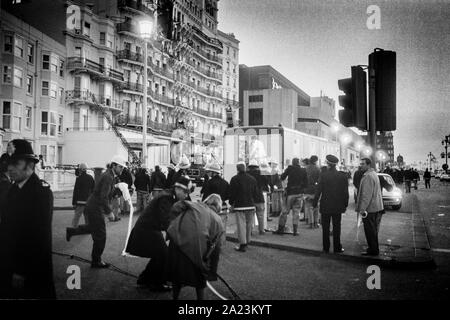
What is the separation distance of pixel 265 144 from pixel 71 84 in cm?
2427

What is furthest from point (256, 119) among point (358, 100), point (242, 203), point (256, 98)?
point (358, 100)

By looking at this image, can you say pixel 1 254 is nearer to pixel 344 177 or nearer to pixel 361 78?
pixel 361 78

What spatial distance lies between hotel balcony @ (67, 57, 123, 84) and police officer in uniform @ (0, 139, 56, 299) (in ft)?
109

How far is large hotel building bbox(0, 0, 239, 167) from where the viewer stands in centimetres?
2533

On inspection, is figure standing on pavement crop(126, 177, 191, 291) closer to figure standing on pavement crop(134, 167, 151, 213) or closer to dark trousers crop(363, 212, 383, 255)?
dark trousers crop(363, 212, 383, 255)

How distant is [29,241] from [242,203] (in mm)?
5438

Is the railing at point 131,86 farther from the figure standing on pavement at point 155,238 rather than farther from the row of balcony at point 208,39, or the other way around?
the figure standing on pavement at point 155,238

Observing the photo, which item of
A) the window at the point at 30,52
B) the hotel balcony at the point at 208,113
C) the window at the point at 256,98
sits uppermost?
the hotel balcony at the point at 208,113

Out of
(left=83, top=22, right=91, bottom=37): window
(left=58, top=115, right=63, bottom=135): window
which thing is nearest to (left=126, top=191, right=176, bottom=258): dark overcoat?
(left=58, top=115, right=63, bottom=135): window

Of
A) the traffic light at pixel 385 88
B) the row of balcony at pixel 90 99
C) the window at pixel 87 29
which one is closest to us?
the traffic light at pixel 385 88

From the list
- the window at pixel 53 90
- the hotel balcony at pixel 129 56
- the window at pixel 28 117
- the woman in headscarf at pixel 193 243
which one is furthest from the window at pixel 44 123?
the woman in headscarf at pixel 193 243

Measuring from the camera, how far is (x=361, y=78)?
650 centimetres

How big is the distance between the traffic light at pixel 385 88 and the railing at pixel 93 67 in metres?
31.8

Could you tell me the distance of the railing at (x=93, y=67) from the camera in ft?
112
